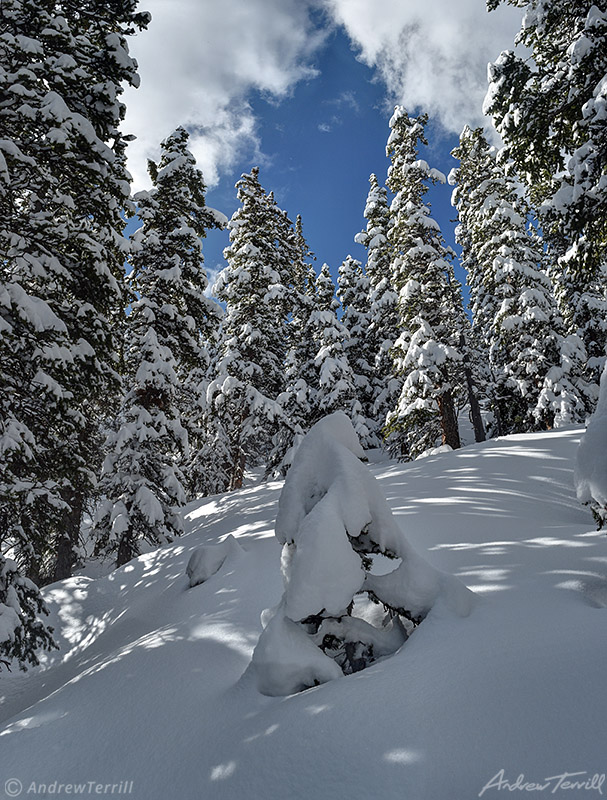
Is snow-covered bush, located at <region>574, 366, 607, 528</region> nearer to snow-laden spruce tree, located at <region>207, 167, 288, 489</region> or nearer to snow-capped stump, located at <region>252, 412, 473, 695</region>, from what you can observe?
snow-capped stump, located at <region>252, 412, 473, 695</region>

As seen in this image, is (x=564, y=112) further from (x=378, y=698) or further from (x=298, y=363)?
(x=298, y=363)

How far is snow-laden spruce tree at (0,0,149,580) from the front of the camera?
241 inches

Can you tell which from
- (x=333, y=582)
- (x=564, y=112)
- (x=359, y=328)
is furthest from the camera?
(x=359, y=328)

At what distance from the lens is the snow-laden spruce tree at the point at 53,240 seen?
6117 mm

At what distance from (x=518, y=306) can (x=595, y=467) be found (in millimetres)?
16454

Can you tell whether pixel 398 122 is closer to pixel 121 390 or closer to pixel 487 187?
pixel 487 187

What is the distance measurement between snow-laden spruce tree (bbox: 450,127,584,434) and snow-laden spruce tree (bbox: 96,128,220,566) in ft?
37.5

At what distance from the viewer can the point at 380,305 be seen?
22.2 m

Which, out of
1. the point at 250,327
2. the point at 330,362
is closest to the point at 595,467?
the point at 250,327

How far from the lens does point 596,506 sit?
3662mm

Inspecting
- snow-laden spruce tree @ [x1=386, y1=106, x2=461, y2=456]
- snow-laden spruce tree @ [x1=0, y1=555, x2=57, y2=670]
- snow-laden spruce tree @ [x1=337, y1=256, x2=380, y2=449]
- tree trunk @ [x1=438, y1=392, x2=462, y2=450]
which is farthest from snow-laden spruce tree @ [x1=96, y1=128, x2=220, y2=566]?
snow-laden spruce tree @ [x1=337, y1=256, x2=380, y2=449]

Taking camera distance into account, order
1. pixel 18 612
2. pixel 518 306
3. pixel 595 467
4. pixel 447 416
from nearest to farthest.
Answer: pixel 595 467 → pixel 18 612 → pixel 447 416 → pixel 518 306

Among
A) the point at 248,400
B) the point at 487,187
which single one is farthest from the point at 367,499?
the point at 487,187

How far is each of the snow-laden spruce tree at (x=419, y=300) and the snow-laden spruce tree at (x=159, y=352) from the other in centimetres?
774
